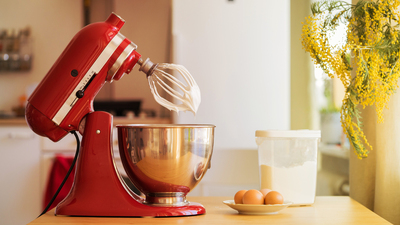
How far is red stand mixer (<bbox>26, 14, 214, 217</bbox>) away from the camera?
2.40 feet

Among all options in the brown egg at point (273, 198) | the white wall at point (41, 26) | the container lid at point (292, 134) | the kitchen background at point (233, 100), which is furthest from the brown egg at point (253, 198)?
the white wall at point (41, 26)

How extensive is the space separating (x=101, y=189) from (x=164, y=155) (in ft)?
0.49

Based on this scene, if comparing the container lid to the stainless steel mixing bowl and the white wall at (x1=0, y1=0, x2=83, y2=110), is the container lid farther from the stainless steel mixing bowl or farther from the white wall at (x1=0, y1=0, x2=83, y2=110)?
the white wall at (x1=0, y1=0, x2=83, y2=110)

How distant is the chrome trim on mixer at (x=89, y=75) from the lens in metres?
0.76

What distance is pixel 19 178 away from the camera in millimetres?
2160

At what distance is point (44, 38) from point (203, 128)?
2570 mm

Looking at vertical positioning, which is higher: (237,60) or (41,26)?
(41,26)

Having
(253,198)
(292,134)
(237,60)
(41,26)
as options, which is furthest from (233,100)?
(41,26)

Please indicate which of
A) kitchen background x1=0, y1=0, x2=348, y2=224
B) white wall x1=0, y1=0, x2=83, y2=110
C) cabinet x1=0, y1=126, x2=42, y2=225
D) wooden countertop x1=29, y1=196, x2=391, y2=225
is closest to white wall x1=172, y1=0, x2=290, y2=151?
kitchen background x1=0, y1=0, x2=348, y2=224

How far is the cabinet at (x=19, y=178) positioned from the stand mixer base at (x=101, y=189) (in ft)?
5.08

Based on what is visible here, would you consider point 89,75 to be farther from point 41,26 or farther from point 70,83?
point 41,26

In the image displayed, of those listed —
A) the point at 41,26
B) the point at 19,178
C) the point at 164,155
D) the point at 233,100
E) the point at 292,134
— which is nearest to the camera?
the point at 164,155

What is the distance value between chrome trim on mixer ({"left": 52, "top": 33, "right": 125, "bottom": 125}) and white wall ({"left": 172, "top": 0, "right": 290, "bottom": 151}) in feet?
3.67

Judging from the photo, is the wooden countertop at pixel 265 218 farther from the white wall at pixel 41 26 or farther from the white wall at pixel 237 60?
the white wall at pixel 41 26
